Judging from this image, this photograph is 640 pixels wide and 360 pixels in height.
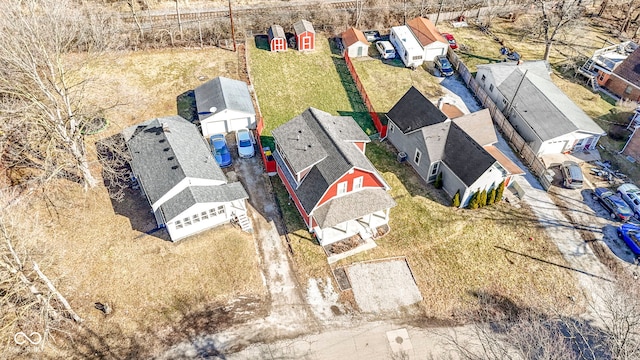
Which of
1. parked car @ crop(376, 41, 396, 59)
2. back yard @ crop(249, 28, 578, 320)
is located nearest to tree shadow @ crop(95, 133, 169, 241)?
back yard @ crop(249, 28, 578, 320)

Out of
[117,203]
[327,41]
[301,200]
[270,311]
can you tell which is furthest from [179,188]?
[327,41]

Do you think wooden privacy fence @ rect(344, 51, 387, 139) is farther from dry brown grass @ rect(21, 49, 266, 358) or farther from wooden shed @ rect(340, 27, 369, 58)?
dry brown grass @ rect(21, 49, 266, 358)

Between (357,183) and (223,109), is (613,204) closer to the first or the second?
(357,183)

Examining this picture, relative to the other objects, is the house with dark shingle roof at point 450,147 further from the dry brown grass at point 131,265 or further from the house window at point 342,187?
the dry brown grass at point 131,265

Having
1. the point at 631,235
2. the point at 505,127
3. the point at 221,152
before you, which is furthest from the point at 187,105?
the point at 631,235

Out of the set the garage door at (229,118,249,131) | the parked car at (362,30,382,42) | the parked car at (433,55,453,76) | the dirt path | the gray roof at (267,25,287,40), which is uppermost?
the gray roof at (267,25,287,40)
